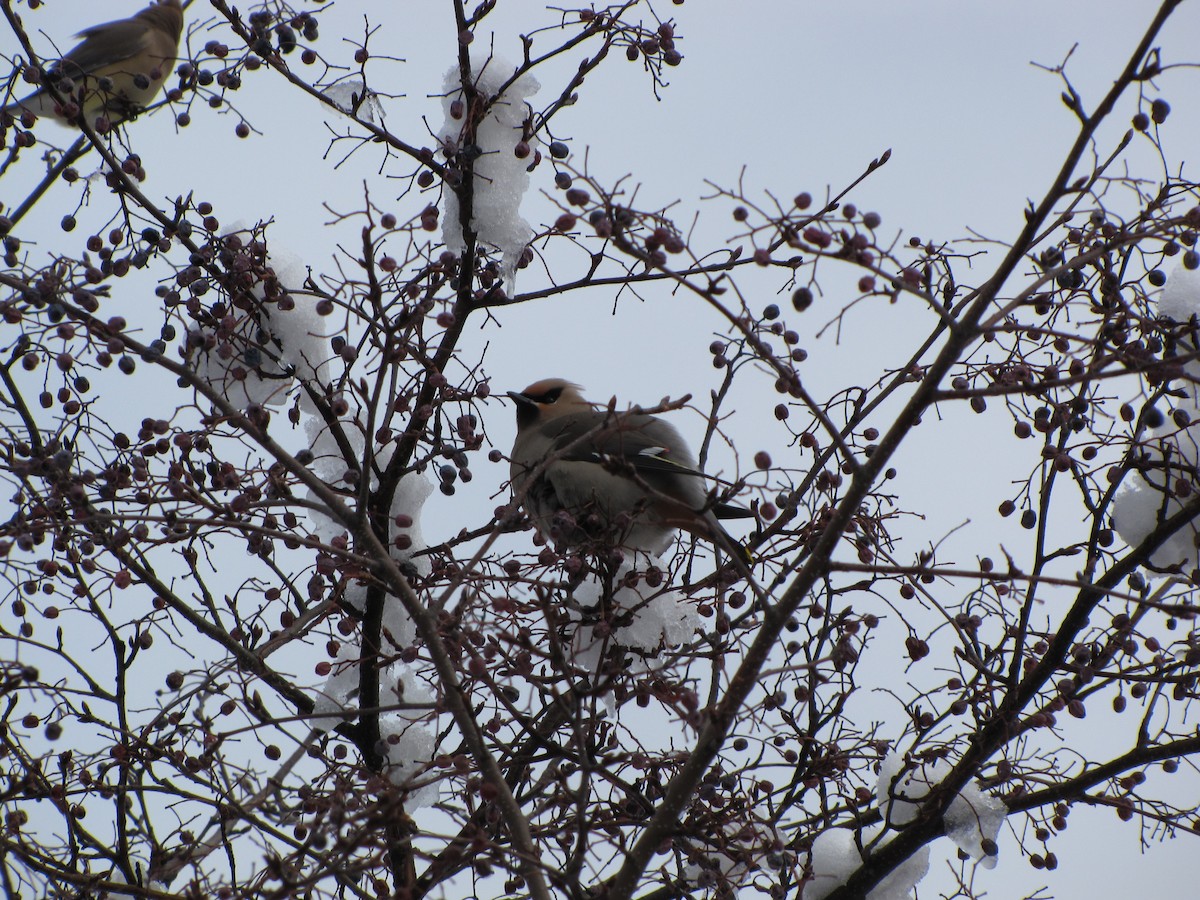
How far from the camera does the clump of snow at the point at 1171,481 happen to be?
10.8 ft

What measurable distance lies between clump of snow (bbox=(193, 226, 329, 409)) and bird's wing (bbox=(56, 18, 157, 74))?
241 cm

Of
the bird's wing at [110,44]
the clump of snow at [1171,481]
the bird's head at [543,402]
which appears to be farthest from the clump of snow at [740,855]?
the bird's wing at [110,44]

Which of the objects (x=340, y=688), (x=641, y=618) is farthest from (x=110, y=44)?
(x=641, y=618)

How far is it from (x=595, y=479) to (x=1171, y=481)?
179 cm

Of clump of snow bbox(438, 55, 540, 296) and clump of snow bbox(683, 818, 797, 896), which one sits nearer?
clump of snow bbox(683, 818, 797, 896)

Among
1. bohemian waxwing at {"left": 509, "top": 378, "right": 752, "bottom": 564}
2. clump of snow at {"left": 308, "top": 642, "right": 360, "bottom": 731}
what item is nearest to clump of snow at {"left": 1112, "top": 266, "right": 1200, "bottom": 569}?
bohemian waxwing at {"left": 509, "top": 378, "right": 752, "bottom": 564}

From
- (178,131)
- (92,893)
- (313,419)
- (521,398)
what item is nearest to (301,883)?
(92,893)

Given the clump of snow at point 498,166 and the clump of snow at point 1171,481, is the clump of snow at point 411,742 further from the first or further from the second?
the clump of snow at point 1171,481

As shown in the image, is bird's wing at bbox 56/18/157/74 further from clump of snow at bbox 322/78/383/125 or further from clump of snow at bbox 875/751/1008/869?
clump of snow at bbox 875/751/1008/869

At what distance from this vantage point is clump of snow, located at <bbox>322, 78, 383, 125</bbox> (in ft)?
12.2

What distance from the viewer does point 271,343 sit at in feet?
12.2

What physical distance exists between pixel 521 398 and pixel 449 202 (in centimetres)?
151

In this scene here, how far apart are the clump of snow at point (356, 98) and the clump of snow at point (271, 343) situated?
49 centimetres

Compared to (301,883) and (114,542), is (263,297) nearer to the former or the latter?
(114,542)
